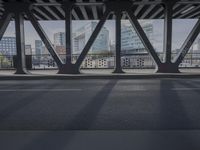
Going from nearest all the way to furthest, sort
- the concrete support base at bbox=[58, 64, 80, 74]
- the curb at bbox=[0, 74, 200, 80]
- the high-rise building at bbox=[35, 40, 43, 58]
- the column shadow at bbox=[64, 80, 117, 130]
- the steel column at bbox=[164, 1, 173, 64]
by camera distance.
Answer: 1. the column shadow at bbox=[64, 80, 117, 130]
2. the curb at bbox=[0, 74, 200, 80]
3. the steel column at bbox=[164, 1, 173, 64]
4. the concrete support base at bbox=[58, 64, 80, 74]
5. the high-rise building at bbox=[35, 40, 43, 58]

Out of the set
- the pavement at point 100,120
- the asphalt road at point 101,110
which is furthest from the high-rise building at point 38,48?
the pavement at point 100,120

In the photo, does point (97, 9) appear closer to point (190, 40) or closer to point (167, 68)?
point (167, 68)

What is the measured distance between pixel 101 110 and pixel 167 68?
30.1 ft

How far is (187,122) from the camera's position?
511cm

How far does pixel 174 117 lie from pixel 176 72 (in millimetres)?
9309

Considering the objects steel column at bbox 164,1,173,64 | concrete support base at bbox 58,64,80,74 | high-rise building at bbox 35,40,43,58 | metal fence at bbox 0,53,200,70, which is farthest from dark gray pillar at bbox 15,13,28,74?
steel column at bbox 164,1,173,64

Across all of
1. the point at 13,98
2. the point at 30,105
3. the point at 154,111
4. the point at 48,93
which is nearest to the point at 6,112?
the point at 30,105

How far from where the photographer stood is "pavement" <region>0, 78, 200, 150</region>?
3.93 metres

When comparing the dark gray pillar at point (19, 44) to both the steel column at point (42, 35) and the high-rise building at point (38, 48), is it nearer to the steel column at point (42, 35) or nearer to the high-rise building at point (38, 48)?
the steel column at point (42, 35)

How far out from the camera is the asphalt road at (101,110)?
5012mm

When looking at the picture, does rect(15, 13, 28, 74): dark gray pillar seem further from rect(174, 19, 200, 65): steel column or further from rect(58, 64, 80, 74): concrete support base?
rect(174, 19, 200, 65): steel column

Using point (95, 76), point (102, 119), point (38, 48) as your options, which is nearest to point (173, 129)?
point (102, 119)

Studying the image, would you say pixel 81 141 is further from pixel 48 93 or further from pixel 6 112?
pixel 48 93

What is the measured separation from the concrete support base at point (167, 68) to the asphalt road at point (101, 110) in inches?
217
